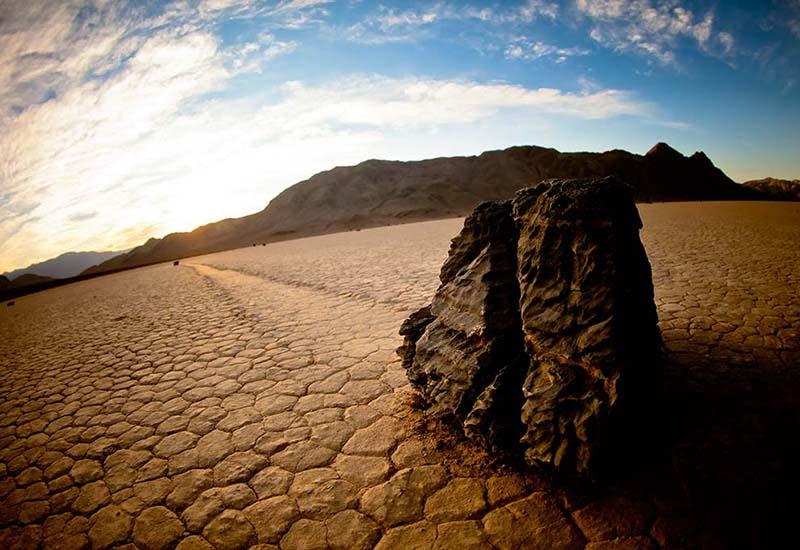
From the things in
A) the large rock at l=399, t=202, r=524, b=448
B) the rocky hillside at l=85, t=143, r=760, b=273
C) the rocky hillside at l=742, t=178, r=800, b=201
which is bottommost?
the large rock at l=399, t=202, r=524, b=448

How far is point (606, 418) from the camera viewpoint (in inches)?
61.9

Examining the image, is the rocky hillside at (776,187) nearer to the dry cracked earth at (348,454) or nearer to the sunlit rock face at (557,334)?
the dry cracked earth at (348,454)

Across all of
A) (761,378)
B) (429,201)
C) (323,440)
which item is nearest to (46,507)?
(323,440)

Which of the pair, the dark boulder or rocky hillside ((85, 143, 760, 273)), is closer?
the dark boulder

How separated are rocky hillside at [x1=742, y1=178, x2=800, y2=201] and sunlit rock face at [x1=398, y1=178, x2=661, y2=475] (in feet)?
246

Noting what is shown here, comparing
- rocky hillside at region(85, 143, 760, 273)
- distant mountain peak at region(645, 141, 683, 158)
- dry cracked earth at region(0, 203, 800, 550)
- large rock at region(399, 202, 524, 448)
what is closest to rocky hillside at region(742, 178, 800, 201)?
rocky hillside at region(85, 143, 760, 273)

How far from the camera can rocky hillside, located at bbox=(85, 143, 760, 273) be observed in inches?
2117

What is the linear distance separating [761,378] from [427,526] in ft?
8.55

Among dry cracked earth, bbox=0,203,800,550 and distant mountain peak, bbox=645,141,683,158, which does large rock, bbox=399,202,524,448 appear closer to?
dry cracked earth, bbox=0,203,800,550

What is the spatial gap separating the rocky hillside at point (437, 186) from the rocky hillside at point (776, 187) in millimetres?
2703

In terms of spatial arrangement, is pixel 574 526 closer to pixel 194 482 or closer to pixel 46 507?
pixel 194 482

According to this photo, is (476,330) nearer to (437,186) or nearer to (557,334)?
(557,334)

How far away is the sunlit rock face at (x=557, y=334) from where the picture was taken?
164 centimetres

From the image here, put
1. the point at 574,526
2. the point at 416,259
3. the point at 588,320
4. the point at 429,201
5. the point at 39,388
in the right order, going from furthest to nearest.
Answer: the point at 429,201 < the point at 416,259 < the point at 39,388 < the point at 588,320 < the point at 574,526
